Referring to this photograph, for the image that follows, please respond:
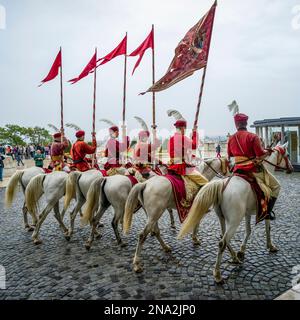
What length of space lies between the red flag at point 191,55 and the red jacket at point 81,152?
2441mm

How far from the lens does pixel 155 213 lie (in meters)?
5.01

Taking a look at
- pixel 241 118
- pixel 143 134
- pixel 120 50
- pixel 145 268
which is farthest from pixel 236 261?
pixel 120 50

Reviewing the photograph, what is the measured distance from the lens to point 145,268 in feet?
16.3

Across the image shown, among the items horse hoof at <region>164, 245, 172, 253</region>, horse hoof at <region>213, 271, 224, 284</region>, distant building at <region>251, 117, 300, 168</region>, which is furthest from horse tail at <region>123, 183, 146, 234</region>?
distant building at <region>251, 117, 300, 168</region>

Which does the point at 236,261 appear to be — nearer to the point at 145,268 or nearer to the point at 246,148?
the point at 145,268

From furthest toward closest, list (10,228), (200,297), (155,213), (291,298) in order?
1. (10,228)
2. (155,213)
3. (200,297)
4. (291,298)

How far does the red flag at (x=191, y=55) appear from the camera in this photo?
18.9ft

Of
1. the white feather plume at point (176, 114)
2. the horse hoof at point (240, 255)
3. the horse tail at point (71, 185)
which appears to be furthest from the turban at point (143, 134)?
the horse hoof at point (240, 255)

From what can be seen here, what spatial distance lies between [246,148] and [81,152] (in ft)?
14.0

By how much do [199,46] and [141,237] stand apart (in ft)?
13.8

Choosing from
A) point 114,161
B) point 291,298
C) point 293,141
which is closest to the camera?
point 291,298

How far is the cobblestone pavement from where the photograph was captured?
4.17 meters

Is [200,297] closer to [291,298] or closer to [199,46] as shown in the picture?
[291,298]
